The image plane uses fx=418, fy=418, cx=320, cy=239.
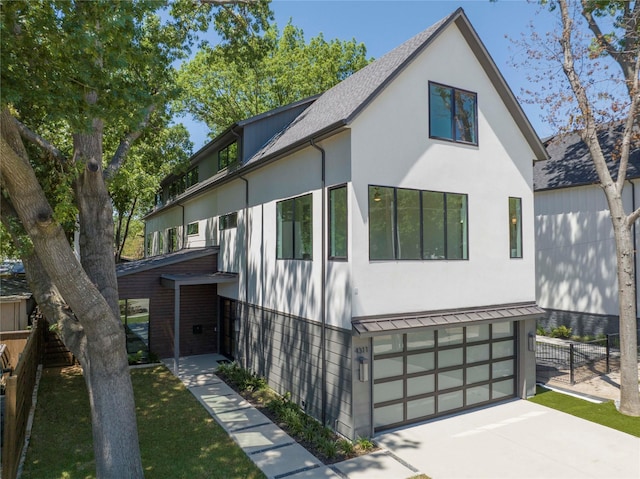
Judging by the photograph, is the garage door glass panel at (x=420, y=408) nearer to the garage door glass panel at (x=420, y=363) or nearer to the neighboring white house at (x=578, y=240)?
the garage door glass panel at (x=420, y=363)

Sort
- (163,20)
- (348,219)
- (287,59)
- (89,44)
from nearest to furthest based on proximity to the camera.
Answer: (89,44)
(348,219)
(163,20)
(287,59)

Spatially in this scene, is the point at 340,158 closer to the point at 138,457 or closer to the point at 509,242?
the point at 509,242

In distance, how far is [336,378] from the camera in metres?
9.39

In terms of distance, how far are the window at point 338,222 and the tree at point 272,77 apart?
20379 millimetres

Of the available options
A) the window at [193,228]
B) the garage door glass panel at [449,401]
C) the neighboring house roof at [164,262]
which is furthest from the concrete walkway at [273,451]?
the window at [193,228]

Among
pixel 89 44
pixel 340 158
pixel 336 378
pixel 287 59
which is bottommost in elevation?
pixel 336 378

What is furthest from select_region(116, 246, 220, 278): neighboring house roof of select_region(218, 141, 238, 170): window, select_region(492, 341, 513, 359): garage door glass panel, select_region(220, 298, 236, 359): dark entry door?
select_region(492, 341, 513, 359): garage door glass panel

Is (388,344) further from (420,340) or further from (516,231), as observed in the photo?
(516,231)

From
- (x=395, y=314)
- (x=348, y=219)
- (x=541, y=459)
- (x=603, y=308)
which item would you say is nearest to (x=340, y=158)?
(x=348, y=219)

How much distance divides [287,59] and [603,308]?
23.2m

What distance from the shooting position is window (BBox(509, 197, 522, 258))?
11.5 m

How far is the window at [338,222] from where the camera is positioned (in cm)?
920

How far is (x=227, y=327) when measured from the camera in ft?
54.2

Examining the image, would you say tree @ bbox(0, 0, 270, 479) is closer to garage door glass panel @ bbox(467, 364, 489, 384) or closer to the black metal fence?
garage door glass panel @ bbox(467, 364, 489, 384)
